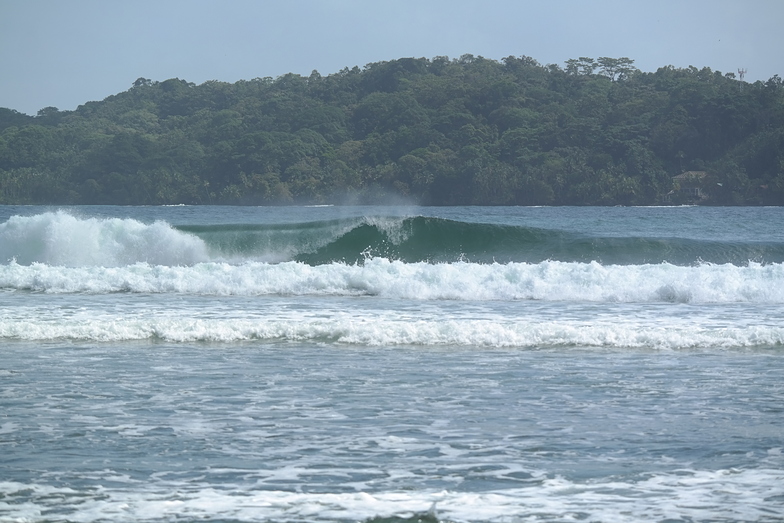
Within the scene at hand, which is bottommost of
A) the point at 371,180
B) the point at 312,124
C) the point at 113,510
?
the point at 113,510

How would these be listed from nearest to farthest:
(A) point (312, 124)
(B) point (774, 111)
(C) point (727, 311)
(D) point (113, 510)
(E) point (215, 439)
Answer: (D) point (113, 510), (E) point (215, 439), (C) point (727, 311), (B) point (774, 111), (A) point (312, 124)

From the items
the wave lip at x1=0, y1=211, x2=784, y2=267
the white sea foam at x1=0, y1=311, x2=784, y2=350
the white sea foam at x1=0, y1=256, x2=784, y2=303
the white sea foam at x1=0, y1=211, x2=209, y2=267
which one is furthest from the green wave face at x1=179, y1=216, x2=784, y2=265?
the white sea foam at x1=0, y1=311, x2=784, y2=350

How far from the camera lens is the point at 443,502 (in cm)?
543

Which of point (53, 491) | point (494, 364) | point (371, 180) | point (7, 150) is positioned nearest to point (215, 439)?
point (53, 491)

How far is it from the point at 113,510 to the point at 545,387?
4.59m

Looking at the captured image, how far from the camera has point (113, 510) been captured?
5.34 meters

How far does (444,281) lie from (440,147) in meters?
65.4

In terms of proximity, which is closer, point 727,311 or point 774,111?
point 727,311

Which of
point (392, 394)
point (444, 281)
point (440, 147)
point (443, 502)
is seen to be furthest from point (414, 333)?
point (440, 147)

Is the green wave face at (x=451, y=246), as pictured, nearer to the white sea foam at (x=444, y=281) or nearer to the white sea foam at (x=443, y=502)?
the white sea foam at (x=444, y=281)

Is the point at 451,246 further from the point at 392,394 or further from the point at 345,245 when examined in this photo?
the point at 392,394

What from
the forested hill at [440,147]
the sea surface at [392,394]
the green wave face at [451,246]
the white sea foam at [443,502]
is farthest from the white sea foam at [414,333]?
the forested hill at [440,147]

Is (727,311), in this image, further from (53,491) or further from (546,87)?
(546,87)

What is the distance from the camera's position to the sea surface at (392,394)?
5.57 m
